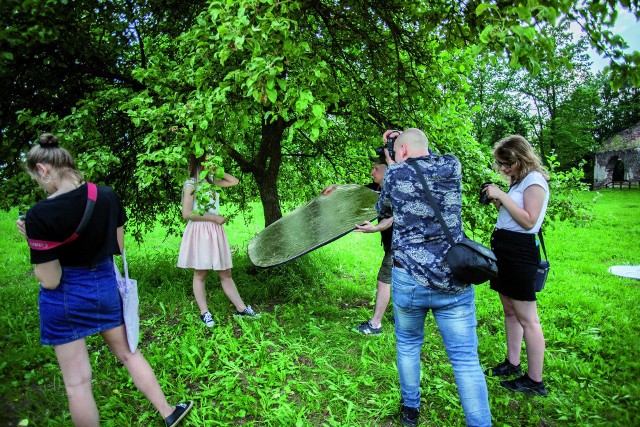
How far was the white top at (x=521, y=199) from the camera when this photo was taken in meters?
3.07

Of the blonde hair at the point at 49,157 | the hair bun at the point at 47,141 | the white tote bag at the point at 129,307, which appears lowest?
the white tote bag at the point at 129,307

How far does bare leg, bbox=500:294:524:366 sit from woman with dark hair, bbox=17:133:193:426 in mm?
3059

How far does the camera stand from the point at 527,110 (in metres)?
33.2

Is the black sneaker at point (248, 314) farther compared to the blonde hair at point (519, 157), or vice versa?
the black sneaker at point (248, 314)

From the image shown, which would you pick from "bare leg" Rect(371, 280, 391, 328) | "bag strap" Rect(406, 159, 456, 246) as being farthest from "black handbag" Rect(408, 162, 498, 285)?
"bare leg" Rect(371, 280, 391, 328)

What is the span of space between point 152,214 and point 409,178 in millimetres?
5330

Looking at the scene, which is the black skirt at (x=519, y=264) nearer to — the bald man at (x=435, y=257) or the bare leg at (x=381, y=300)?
the bald man at (x=435, y=257)

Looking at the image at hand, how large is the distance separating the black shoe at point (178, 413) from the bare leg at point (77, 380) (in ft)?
1.73

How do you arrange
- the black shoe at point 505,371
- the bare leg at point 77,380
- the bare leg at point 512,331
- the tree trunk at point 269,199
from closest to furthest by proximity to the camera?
the bare leg at point 77,380
the bare leg at point 512,331
the black shoe at point 505,371
the tree trunk at point 269,199

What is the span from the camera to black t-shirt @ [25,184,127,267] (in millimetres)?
2193

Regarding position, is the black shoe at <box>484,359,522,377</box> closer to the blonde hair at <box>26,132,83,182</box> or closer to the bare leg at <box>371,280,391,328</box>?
the bare leg at <box>371,280,391,328</box>

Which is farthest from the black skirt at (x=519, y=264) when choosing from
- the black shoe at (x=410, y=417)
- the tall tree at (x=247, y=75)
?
the tall tree at (x=247, y=75)

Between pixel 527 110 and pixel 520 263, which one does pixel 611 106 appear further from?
pixel 520 263

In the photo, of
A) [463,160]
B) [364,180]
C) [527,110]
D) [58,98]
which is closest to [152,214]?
[58,98]
